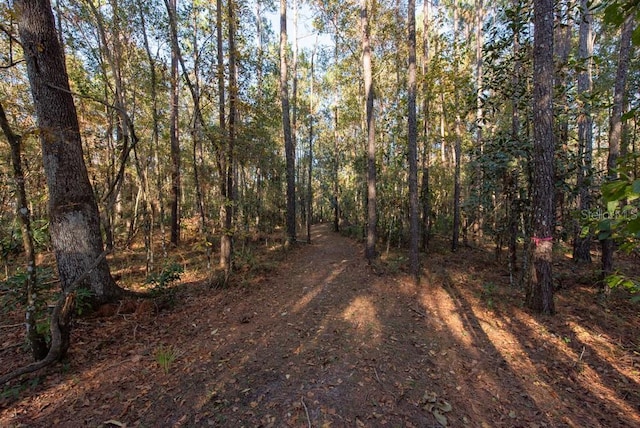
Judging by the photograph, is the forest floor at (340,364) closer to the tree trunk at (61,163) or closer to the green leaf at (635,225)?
the tree trunk at (61,163)

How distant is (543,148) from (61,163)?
8722mm

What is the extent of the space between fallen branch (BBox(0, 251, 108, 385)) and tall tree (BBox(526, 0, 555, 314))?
7.34 meters

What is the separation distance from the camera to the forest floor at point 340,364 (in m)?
3.06

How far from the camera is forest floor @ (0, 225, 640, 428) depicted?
3.06m

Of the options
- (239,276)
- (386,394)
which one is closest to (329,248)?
(239,276)

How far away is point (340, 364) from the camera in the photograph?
3930 millimetres

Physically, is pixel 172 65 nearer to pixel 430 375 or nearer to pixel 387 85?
pixel 387 85

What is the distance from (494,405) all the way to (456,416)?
619 mm

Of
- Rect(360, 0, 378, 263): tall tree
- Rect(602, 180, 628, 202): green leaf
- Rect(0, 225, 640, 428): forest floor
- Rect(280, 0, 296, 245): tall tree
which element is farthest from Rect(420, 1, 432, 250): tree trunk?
Rect(602, 180, 628, 202): green leaf

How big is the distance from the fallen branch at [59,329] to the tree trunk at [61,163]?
3.92ft

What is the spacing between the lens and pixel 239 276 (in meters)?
8.19

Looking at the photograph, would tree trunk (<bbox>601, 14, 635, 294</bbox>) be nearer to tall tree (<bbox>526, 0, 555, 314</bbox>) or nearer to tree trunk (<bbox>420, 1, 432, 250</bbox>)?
tall tree (<bbox>526, 0, 555, 314</bbox>)

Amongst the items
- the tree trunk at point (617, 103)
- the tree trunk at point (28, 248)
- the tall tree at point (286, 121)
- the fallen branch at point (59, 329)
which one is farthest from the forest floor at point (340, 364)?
the tall tree at point (286, 121)

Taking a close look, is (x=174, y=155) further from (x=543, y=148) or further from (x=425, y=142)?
(x=543, y=148)
